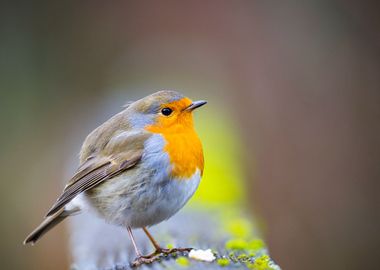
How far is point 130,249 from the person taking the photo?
3.46 m

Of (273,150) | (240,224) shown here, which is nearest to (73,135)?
(273,150)

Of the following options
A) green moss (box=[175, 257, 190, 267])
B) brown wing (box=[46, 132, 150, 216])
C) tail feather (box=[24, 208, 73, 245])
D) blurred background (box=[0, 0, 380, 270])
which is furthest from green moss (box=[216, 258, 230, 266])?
blurred background (box=[0, 0, 380, 270])

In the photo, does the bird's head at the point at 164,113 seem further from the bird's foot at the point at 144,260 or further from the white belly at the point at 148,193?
the bird's foot at the point at 144,260

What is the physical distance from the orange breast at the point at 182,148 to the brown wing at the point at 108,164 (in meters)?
0.15

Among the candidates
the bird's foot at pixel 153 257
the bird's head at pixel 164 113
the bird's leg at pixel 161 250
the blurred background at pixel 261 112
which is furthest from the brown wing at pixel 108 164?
the blurred background at pixel 261 112

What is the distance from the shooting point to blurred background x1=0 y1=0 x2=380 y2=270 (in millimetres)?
5457

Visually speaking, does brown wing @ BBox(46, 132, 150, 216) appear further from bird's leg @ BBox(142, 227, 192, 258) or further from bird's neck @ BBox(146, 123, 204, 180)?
bird's leg @ BBox(142, 227, 192, 258)

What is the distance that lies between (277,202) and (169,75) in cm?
341

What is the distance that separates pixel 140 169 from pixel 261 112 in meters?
2.89

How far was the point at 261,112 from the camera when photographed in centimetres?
600

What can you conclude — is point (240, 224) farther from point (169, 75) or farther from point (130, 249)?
point (169, 75)

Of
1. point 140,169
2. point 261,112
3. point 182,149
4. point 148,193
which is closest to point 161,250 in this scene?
point 148,193

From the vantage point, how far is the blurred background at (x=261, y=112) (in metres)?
5.46

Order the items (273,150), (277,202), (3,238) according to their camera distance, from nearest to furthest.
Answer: (277,202) → (273,150) → (3,238)
